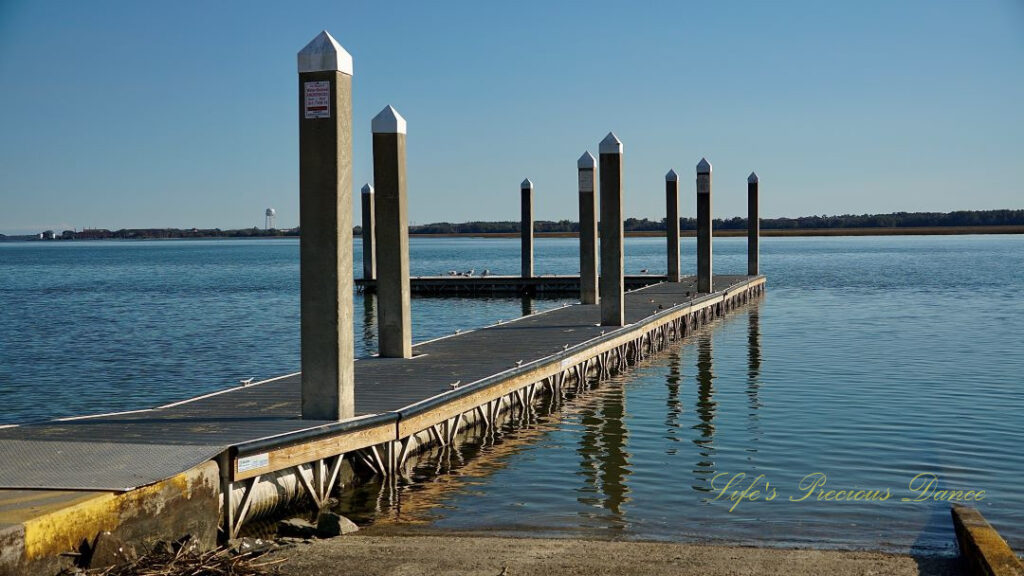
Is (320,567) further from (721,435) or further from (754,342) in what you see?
(754,342)

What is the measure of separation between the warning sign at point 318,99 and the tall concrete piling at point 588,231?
14259mm

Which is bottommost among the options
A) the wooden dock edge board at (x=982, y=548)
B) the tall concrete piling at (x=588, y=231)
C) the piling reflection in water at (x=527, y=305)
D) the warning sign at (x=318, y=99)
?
the piling reflection in water at (x=527, y=305)

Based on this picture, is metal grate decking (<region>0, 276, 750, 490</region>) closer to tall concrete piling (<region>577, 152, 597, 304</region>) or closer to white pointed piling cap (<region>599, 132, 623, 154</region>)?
white pointed piling cap (<region>599, 132, 623, 154</region>)

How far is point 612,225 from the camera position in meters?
19.0

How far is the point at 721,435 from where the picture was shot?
13.4 meters

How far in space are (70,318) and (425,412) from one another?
1025 inches

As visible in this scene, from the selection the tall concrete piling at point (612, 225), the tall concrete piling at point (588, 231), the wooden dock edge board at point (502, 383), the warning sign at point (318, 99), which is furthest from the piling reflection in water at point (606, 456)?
the tall concrete piling at point (588, 231)

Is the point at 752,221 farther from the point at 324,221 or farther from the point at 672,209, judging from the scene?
the point at 324,221

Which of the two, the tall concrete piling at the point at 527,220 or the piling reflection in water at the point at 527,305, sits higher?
the tall concrete piling at the point at 527,220

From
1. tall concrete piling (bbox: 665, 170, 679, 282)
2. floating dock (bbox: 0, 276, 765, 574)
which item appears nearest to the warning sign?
floating dock (bbox: 0, 276, 765, 574)

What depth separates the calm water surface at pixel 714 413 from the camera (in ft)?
31.3

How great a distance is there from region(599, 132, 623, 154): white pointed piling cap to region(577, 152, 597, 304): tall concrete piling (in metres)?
4.52

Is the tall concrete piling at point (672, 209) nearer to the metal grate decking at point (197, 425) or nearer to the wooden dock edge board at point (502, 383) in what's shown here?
the wooden dock edge board at point (502, 383)

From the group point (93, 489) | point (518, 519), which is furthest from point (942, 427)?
point (93, 489)
